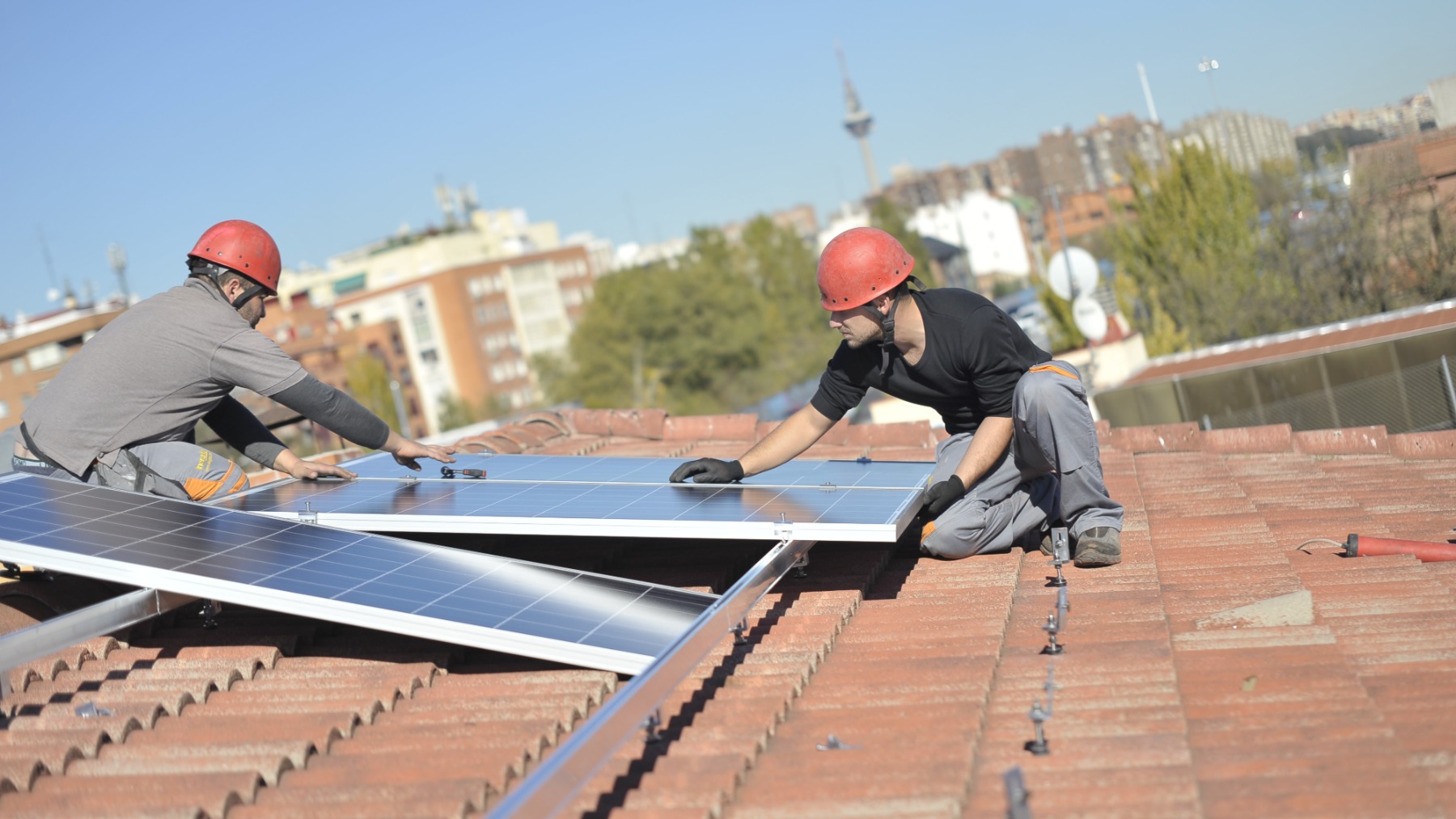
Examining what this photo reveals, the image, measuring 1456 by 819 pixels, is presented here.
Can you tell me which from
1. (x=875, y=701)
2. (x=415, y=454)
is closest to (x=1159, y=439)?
(x=415, y=454)

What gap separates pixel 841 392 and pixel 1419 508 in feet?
9.02

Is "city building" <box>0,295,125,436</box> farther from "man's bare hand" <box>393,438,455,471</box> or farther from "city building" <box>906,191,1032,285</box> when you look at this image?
"man's bare hand" <box>393,438,455,471</box>

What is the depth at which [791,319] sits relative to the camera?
3669 inches

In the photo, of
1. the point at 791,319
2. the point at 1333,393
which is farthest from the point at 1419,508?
the point at 791,319

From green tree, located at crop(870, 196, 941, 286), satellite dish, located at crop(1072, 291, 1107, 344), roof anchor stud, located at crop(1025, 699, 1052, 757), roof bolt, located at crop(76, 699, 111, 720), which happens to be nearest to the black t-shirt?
roof anchor stud, located at crop(1025, 699, 1052, 757)

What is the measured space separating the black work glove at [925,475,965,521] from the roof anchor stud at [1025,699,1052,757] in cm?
191

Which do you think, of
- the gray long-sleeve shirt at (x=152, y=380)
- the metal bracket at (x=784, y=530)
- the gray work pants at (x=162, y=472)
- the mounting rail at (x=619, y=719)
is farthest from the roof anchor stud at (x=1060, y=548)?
the gray work pants at (x=162, y=472)

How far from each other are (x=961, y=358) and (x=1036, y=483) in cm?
67

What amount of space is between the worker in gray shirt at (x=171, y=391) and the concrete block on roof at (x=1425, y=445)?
589cm

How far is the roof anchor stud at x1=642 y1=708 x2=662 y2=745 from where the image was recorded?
337 centimetres

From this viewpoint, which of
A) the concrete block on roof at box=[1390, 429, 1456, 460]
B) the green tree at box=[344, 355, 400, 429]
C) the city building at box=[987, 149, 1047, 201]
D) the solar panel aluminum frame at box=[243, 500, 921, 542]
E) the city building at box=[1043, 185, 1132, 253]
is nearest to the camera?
the solar panel aluminum frame at box=[243, 500, 921, 542]

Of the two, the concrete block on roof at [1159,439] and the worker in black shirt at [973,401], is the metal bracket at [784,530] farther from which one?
the concrete block on roof at [1159,439]

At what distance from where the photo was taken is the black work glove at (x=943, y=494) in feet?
16.8

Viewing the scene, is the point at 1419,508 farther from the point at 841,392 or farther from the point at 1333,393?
the point at 1333,393
